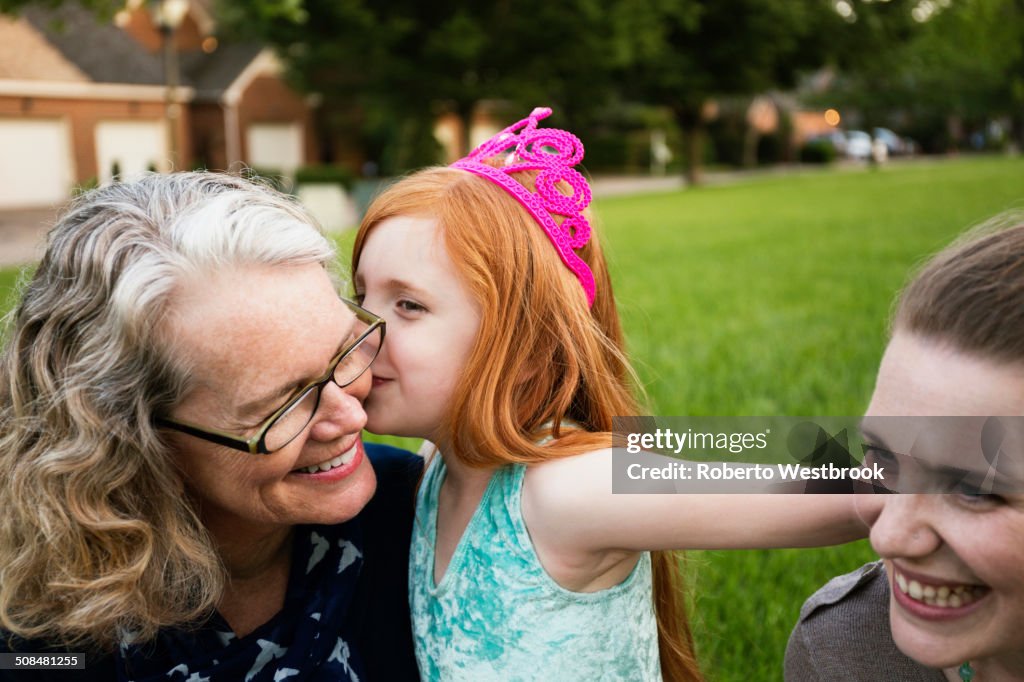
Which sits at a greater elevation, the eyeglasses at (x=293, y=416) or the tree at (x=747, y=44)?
the eyeglasses at (x=293, y=416)

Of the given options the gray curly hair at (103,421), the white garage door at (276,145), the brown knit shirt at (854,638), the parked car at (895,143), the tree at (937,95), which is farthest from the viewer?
the parked car at (895,143)

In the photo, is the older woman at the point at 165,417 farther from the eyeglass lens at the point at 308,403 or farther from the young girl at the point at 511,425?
the young girl at the point at 511,425

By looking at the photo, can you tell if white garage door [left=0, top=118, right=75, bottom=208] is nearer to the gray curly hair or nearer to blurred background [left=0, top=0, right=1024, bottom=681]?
blurred background [left=0, top=0, right=1024, bottom=681]

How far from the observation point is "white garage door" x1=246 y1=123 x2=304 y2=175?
29.7 m

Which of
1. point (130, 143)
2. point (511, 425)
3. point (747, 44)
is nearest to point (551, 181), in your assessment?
point (511, 425)

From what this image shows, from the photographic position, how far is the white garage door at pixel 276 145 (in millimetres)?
29656

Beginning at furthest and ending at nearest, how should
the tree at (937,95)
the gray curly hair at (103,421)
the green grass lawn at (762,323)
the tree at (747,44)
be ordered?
the tree at (937,95) < the tree at (747,44) < the green grass lawn at (762,323) < the gray curly hair at (103,421)

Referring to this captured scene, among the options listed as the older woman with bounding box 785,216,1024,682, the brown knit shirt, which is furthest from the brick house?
the older woman with bounding box 785,216,1024,682

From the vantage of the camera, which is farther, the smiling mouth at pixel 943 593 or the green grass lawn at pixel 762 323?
the green grass lawn at pixel 762 323

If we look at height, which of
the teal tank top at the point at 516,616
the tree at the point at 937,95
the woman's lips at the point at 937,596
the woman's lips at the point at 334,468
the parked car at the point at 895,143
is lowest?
the parked car at the point at 895,143

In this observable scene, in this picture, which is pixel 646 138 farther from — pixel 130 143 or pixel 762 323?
pixel 762 323

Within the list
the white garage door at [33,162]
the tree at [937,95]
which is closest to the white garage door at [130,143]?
the white garage door at [33,162]

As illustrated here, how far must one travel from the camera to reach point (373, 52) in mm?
20609

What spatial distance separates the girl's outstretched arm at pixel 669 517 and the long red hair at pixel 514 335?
0.30 feet
